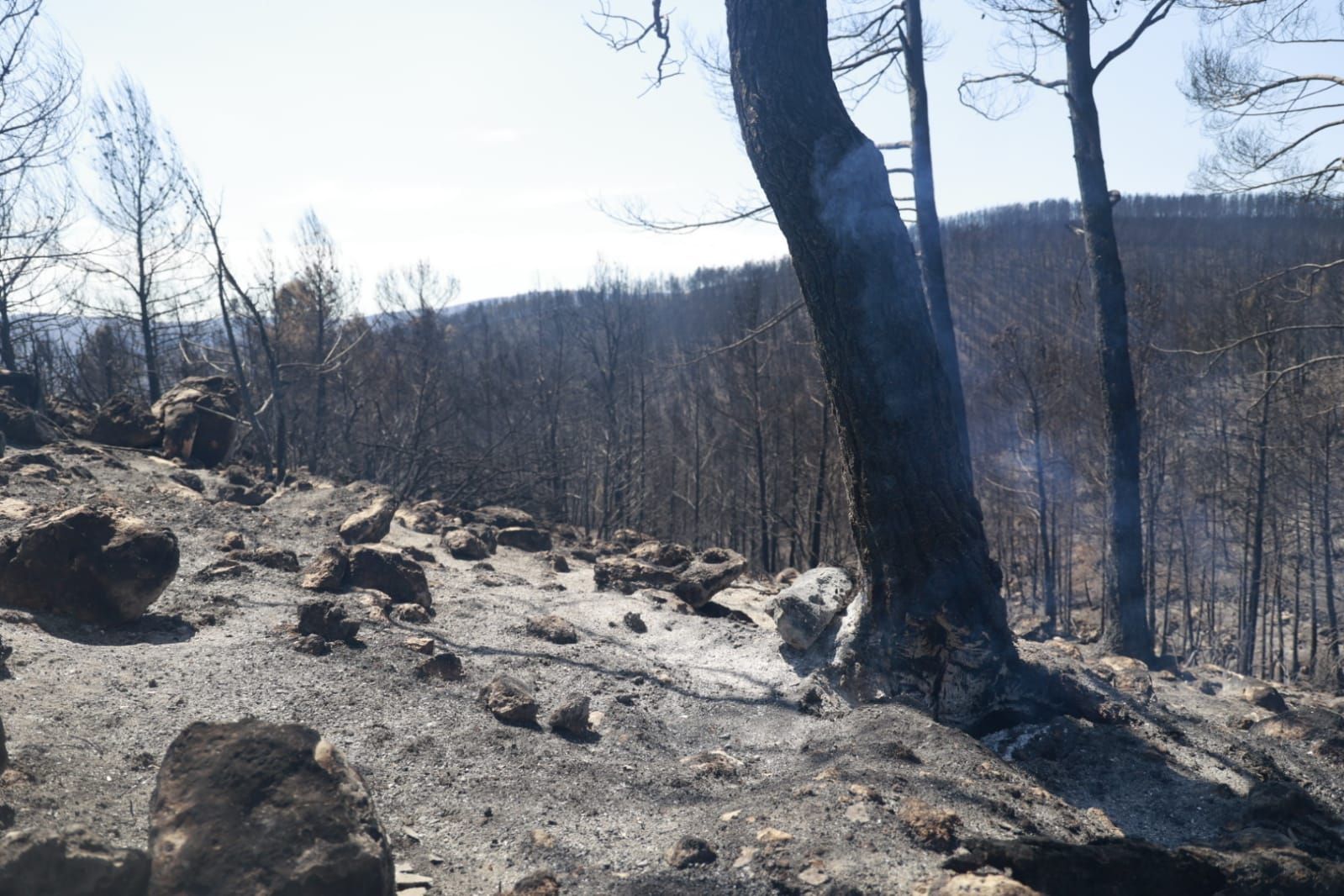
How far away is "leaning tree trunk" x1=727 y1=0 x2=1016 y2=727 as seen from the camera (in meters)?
3.65

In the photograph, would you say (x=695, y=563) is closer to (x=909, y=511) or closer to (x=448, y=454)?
(x=909, y=511)

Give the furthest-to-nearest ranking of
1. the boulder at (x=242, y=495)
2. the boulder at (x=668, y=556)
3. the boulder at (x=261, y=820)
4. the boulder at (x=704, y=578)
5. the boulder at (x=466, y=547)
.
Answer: the boulder at (x=242, y=495) < the boulder at (x=668, y=556) < the boulder at (x=466, y=547) < the boulder at (x=704, y=578) < the boulder at (x=261, y=820)

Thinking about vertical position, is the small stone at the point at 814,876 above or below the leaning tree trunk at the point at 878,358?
below

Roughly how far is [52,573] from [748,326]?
14.4 m

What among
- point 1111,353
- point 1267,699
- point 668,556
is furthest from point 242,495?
point 1267,699

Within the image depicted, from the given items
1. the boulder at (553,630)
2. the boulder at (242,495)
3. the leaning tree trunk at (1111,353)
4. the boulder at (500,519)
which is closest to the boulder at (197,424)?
the boulder at (242,495)

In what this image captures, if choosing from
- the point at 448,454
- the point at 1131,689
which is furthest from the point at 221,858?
the point at 448,454

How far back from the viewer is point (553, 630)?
193 inches

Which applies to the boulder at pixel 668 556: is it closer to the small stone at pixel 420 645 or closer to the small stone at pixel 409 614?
the small stone at pixel 409 614

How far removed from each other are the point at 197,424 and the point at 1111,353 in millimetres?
8810

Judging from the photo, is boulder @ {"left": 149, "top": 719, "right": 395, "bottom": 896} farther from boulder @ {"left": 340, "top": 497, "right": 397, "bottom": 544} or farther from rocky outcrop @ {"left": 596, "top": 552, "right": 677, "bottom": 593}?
boulder @ {"left": 340, "top": 497, "right": 397, "bottom": 544}

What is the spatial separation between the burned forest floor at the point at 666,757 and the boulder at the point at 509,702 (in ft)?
0.14

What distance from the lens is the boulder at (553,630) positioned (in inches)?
192

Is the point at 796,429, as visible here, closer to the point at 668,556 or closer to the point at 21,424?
the point at 668,556
